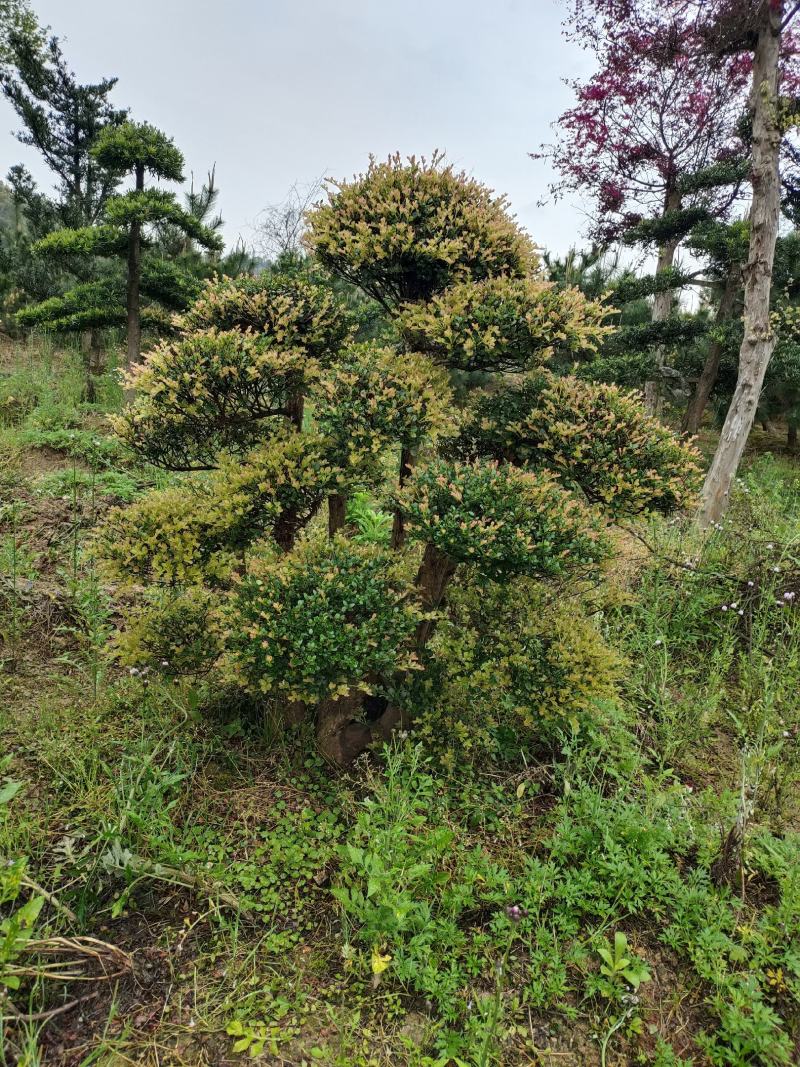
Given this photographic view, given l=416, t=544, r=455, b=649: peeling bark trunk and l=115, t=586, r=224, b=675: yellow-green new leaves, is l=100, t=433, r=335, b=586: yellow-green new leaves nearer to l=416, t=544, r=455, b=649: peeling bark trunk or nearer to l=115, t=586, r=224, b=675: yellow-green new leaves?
l=115, t=586, r=224, b=675: yellow-green new leaves

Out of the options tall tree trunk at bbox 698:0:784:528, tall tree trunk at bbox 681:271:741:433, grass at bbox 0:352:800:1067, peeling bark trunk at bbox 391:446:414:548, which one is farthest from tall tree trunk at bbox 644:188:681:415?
peeling bark trunk at bbox 391:446:414:548

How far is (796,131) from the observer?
607 centimetres

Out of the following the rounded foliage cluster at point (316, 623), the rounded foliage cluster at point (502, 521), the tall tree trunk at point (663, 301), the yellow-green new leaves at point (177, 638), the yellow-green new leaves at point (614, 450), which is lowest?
the yellow-green new leaves at point (177, 638)

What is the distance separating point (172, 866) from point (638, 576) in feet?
12.8

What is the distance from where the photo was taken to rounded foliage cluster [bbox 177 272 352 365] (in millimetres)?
2672

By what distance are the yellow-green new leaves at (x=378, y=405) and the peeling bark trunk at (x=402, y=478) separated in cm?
32

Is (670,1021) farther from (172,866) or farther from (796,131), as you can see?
(796,131)

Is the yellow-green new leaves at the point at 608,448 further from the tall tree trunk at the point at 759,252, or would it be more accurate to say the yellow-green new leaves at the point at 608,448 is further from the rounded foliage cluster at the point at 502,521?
the tall tree trunk at the point at 759,252

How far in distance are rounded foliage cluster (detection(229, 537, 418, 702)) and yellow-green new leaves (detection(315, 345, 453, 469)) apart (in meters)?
0.54

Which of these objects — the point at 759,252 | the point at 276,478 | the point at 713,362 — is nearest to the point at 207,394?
the point at 276,478

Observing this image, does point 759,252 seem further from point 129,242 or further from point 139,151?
point 129,242

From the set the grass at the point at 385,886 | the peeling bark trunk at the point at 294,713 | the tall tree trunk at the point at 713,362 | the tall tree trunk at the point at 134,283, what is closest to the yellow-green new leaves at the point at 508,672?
the grass at the point at 385,886

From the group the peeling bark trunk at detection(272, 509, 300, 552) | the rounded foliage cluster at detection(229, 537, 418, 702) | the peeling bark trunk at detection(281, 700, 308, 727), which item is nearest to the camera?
the rounded foliage cluster at detection(229, 537, 418, 702)

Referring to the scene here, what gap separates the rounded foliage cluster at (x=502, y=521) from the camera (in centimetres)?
233
